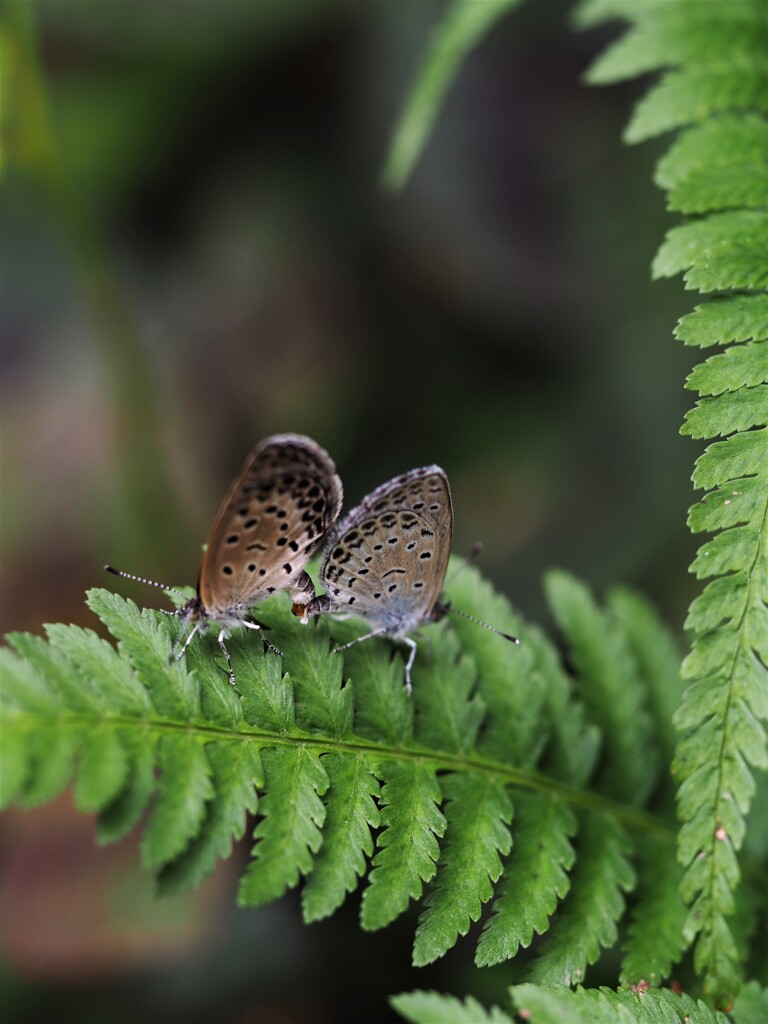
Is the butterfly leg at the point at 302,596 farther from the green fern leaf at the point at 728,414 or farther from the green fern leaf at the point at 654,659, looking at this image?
the green fern leaf at the point at 654,659

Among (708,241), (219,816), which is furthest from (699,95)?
(219,816)

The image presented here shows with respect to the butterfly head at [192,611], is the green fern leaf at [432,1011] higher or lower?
lower

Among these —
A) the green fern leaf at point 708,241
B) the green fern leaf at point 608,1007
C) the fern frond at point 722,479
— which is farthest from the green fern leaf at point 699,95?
the green fern leaf at point 608,1007

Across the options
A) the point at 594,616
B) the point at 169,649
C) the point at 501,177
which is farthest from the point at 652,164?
the point at 169,649

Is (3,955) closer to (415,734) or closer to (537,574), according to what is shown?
(415,734)

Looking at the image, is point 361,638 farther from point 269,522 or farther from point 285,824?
point 285,824

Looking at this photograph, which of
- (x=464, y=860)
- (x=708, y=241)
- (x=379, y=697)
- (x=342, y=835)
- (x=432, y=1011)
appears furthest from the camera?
(x=708, y=241)
